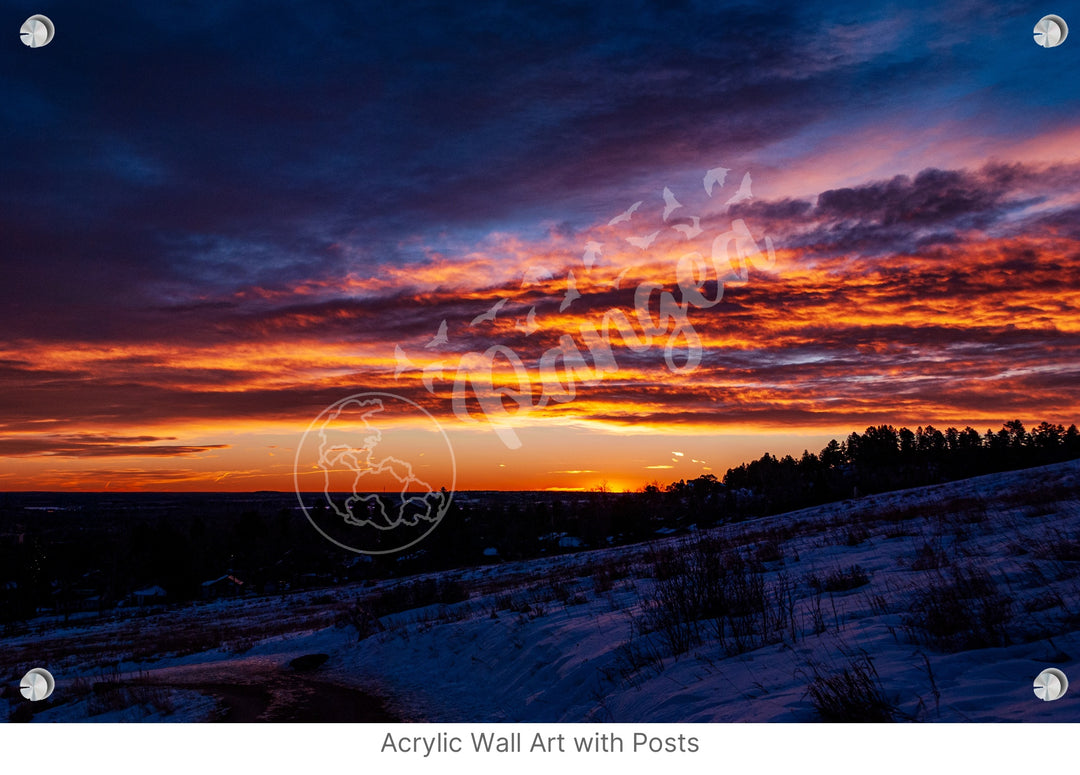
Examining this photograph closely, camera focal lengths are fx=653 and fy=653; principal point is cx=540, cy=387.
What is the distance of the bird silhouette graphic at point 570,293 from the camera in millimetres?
8258

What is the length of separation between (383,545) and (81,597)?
32723 mm

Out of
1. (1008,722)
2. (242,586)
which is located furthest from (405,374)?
(242,586)

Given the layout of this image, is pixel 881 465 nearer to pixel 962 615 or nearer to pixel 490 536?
pixel 490 536

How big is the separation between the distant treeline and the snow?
4350 centimetres

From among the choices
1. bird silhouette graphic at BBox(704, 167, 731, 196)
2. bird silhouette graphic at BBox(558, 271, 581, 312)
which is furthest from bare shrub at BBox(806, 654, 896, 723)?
bird silhouette graphic at BBox(704, 167, 731, 196)

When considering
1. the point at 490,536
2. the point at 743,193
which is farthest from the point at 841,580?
the point at 490,536

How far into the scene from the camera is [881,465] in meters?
71.6

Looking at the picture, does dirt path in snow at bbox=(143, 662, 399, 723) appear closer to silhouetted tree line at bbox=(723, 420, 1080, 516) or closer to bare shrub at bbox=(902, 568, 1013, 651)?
bare shrub at bbox=(902, 568, 1013, 651)

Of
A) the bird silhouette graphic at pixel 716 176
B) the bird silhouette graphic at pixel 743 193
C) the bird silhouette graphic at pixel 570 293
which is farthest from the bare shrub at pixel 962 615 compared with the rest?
the bird silhouette graphic at pixel 570 293

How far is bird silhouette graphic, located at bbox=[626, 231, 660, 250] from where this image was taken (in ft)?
26.9

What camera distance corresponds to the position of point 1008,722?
3.54 metres

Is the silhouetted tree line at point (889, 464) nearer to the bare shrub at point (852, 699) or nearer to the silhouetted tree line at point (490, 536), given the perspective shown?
the silhouetted tree line at point (490, 536)

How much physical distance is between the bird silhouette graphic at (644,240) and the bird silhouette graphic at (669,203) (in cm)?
29
